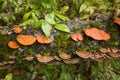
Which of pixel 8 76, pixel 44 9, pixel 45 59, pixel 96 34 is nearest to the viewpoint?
pixel 45 59

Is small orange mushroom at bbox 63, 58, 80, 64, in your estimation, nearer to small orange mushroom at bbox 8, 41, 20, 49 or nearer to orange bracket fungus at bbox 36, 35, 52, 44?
orange bracket fungus at bbox 36, 35, 52, 44

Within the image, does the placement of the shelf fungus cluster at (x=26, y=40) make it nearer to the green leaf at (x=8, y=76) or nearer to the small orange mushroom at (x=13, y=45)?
the small orange mushroom at (x=13, y=45)

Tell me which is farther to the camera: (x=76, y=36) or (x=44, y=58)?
(x=76, y=36)

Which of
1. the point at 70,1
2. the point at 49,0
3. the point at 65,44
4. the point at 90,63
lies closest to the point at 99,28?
the point at 65,44

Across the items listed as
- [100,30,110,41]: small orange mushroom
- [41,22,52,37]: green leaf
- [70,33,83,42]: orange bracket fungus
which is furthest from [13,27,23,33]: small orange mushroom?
[100,30,110,41]: small orange mushroom

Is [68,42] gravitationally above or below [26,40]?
below

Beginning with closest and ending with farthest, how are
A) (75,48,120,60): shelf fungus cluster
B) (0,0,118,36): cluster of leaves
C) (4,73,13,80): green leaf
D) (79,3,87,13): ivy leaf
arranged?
1. (75,48,120,60): shelf fungus cluster
2. (4,73,13,80): green leaf
3. (0,0,118,36): cluster of leaves
4. (79,3,87,13): ivy leaf

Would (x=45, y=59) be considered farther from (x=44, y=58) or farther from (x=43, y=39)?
(x=43, y=39)

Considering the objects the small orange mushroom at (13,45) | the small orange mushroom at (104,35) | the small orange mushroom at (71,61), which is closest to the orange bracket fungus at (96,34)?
the small orange mushroom at (104,35)

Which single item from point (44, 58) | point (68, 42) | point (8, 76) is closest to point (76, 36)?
point (68, 42)
